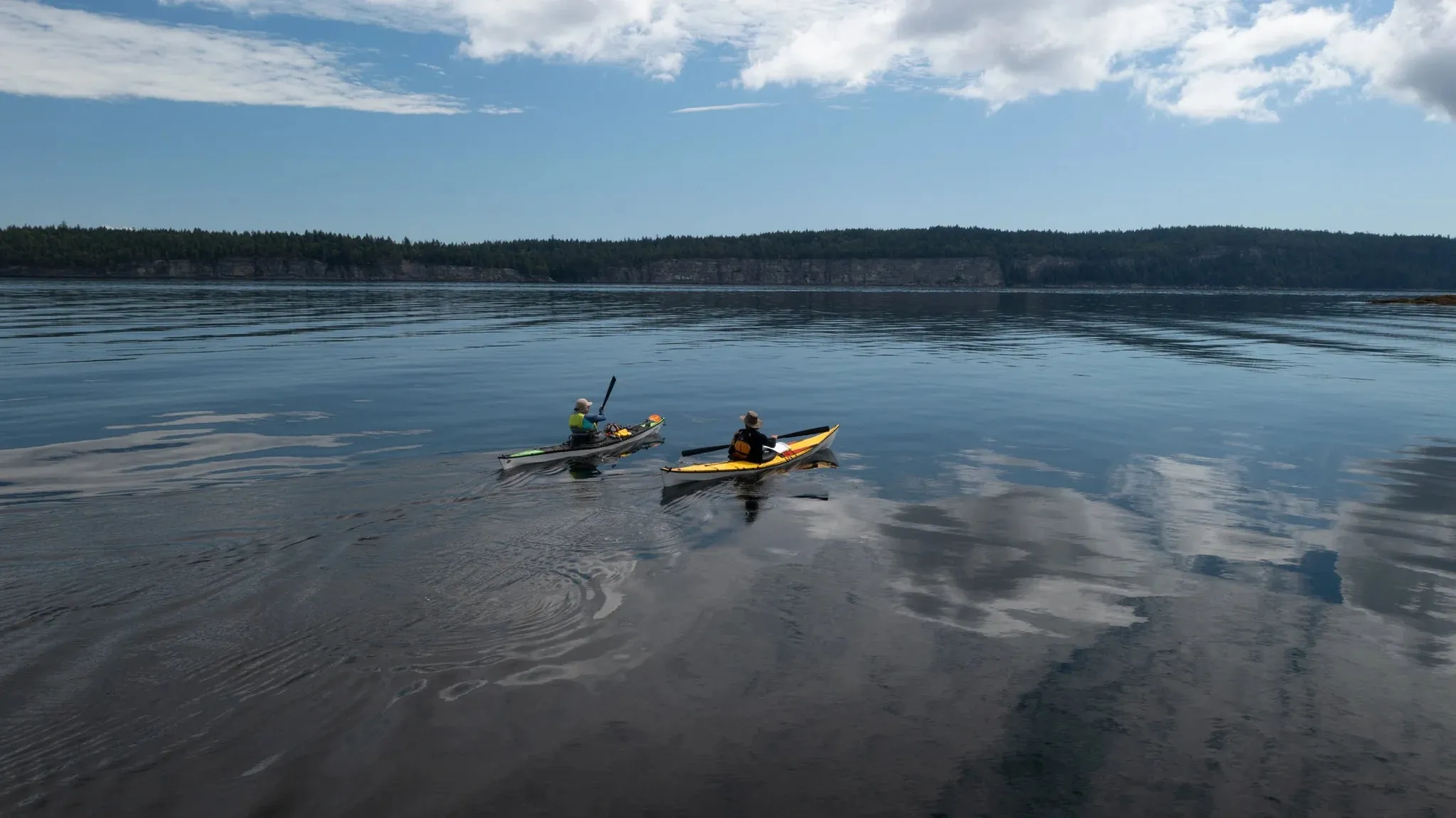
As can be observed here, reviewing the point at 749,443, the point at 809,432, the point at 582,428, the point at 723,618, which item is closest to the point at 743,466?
the point at 749,443

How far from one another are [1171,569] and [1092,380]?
33.5 m

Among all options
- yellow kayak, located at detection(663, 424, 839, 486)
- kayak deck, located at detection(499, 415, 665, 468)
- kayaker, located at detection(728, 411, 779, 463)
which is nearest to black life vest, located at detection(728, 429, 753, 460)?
kayaker, located at detection(728, 411, 779, 463)

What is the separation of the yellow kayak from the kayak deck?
276cm

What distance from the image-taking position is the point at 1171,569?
17203 mm

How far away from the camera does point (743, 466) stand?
2509cm

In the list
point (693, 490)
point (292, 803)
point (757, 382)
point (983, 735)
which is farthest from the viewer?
point (757, 382)

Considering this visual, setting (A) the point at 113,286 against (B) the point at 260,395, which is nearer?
(B) the point at 260,395

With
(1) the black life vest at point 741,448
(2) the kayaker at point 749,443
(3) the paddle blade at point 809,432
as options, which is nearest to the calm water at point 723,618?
(2) the kayaker at point 749,443

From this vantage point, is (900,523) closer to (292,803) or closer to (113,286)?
(292,803)

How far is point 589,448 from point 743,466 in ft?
17.1

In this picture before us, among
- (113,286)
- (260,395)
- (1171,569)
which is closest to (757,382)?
(260,395)

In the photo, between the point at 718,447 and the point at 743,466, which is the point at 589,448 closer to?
the point at 718,447

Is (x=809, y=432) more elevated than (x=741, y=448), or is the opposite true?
(x=741, y=448)

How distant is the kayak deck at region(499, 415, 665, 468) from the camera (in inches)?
987
